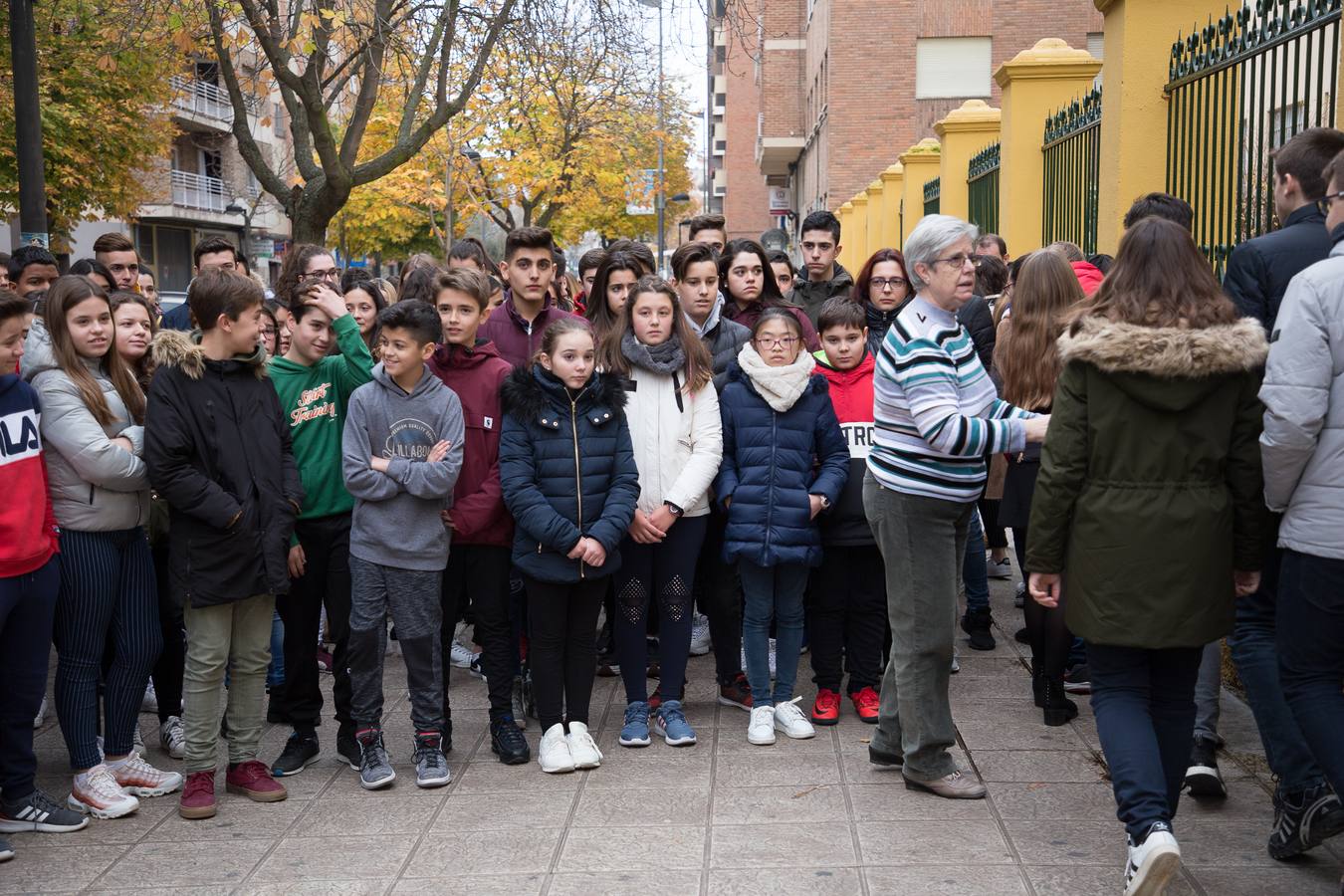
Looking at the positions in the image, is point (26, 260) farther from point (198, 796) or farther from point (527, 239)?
point (198, 796)

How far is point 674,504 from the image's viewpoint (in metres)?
5.78

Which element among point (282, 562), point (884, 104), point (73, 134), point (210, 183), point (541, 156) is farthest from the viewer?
point (210, 183)

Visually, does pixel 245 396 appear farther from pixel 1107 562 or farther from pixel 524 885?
pixel 1107 562

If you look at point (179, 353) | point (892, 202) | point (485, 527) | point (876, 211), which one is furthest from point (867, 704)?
point (876, 211)

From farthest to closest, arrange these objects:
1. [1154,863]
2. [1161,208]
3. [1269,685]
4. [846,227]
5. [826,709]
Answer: [846,227] < [826,709] < [1161,208] < [1269,685] < [1154,863]

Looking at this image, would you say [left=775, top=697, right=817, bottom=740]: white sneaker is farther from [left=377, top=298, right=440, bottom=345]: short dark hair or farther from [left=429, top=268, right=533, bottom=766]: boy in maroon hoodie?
[left=377, top=298, right=440, bottom=345]: short dark hair

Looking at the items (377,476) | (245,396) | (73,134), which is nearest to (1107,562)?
(377,476)

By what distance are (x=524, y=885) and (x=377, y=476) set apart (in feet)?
5.69

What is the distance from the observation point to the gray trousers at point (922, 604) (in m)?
4.97

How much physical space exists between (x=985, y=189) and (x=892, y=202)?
7.32 meters

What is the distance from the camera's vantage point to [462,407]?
19.1ft

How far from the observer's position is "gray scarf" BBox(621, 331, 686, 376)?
591 centimetres

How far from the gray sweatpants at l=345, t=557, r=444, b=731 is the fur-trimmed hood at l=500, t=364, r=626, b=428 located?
0.75 m

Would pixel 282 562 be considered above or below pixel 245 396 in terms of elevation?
below
